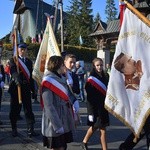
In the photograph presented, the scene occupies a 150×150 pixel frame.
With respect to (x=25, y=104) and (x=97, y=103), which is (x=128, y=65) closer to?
(x=97, y=103)

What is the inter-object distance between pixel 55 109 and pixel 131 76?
3.56ft

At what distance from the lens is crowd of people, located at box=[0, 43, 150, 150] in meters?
5.73

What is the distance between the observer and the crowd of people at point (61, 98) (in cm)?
573

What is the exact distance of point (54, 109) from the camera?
5652 mm

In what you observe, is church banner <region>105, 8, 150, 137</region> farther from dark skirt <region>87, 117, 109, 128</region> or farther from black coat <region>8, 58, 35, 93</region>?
black coat <region>8, 58, 35, 93</region>

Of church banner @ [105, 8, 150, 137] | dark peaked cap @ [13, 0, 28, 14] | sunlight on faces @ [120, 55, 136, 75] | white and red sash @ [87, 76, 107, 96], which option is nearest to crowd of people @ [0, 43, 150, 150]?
white and red sash @ [87, 76, 107, 96]

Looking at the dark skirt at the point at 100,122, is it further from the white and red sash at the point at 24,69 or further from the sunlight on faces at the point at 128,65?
the white and red sash at the point at 24,69

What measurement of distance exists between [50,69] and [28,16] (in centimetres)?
5302

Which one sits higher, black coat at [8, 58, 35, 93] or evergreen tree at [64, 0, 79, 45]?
evergreen tree at [64, 0, 79, 45]

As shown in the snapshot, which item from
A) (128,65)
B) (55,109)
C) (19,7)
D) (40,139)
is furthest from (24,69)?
(19,7)

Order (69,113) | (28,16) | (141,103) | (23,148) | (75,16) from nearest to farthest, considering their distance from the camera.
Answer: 1. (141,103)
2. (69,113)
3. (23,148)
4. (28,16)
5. (75,16)

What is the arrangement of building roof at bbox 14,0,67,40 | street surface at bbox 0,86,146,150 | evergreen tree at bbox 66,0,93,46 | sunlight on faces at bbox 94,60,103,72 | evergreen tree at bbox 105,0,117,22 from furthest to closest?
evergreen tree at bbox 105,0,117,22
evergreen tree at bbox 66,0,93,46
building roof at bbox 14,0,67,40
street surface at bbox 0,86,146,150
sunlight on faces at bbox 94,60,103,72

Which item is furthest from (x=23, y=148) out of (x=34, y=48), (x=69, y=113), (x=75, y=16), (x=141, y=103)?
(x=75, y=16)

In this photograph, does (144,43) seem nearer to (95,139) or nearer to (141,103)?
(141,103)
